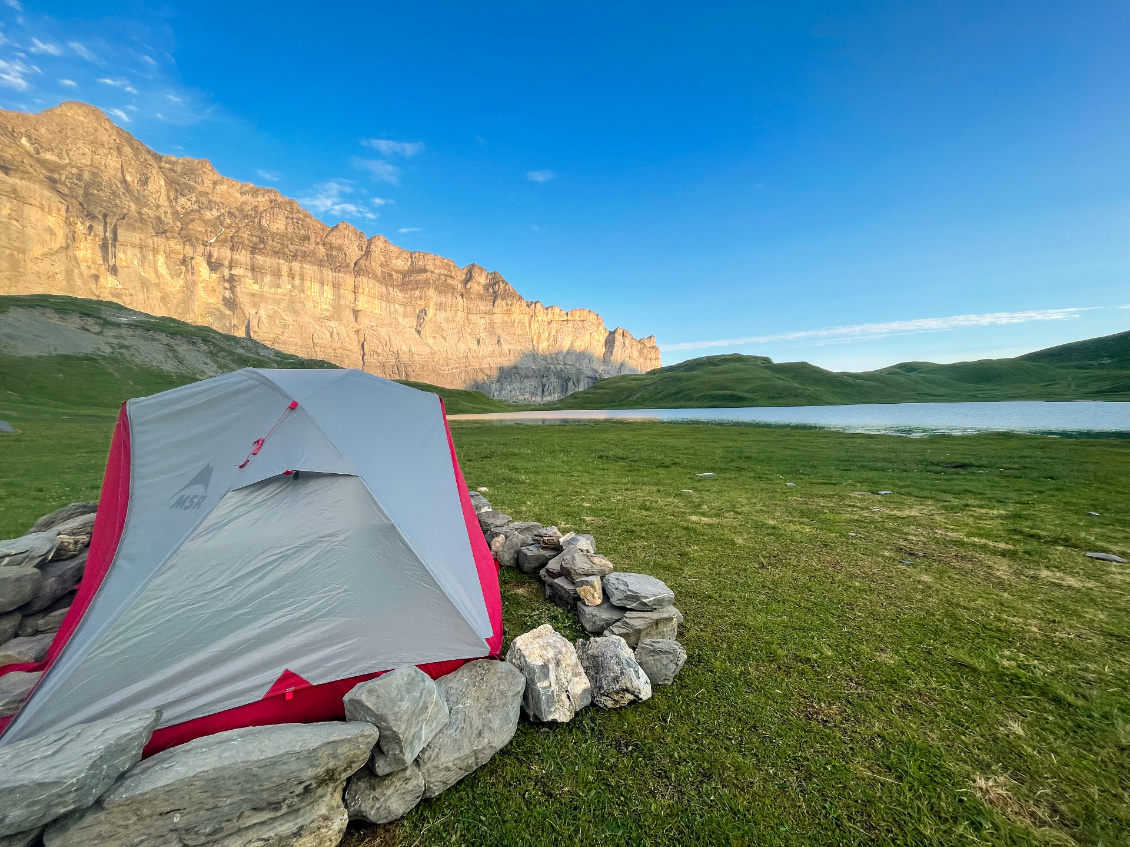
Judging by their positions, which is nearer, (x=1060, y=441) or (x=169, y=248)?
(x=1060, y=441)

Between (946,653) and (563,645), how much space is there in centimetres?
548

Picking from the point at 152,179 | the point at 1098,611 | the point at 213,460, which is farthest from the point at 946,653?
the point at 152,179

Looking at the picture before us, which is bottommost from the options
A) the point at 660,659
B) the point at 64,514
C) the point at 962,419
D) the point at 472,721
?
the point at 962,419

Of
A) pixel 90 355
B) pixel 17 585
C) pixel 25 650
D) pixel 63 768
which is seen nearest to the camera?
pixel 63 768

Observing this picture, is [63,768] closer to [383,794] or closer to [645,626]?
[383,794]

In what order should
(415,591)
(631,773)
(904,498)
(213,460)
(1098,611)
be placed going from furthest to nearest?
(904,498)
(1098,611)
(213,460)
(415,591)
(631,773)

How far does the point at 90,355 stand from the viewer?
78750mm

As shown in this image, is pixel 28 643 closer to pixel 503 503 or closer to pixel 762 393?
pixel 503 503

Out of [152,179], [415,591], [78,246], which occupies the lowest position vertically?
[415,591]

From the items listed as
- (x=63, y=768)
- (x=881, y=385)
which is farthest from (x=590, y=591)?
(x=881, y=385)

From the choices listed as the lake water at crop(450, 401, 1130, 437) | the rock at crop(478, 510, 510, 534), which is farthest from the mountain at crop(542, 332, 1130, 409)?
the rock at crop(478, 510, 510, 534)

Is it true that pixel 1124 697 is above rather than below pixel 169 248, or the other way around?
Answer: below

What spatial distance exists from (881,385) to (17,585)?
211752mm

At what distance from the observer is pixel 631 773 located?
158 inches
